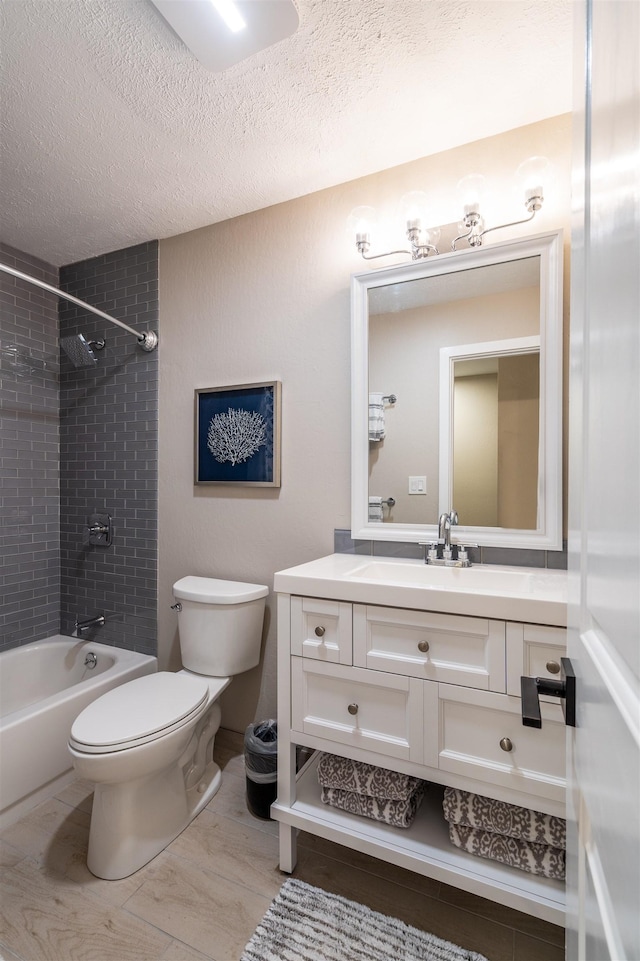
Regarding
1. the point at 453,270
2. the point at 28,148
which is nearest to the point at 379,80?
the point at 453,270

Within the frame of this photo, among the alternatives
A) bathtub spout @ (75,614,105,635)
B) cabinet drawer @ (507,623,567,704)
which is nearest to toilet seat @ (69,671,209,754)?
bathtub spout @ (75,614,105,635)

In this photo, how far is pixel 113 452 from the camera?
2.43 metres

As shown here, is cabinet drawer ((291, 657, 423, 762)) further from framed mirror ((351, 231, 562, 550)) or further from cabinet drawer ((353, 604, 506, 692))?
framed mirror ((351, 231, 562, 550))

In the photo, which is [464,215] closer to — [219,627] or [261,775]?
[219,627]

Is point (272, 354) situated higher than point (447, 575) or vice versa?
point (272, 354)

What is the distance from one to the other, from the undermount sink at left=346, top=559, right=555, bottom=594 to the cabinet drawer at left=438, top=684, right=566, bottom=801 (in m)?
0.34

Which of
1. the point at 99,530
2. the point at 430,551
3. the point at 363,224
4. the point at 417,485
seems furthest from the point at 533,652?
the point at 99,530

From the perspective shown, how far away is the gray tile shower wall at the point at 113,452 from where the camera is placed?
91.6 inches

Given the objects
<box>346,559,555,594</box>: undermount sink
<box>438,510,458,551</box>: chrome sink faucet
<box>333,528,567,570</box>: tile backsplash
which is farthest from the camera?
<box>438,510,458,551</box>: chrome sink faucet

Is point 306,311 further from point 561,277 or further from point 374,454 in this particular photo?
point 561,277

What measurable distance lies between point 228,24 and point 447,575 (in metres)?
1.70

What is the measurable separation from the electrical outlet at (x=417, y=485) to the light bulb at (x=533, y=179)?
38.3 inches

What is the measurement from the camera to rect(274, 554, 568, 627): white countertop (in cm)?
108

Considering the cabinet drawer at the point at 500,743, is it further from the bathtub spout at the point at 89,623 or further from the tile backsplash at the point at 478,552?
the bathtub spout at the point at 89,623
